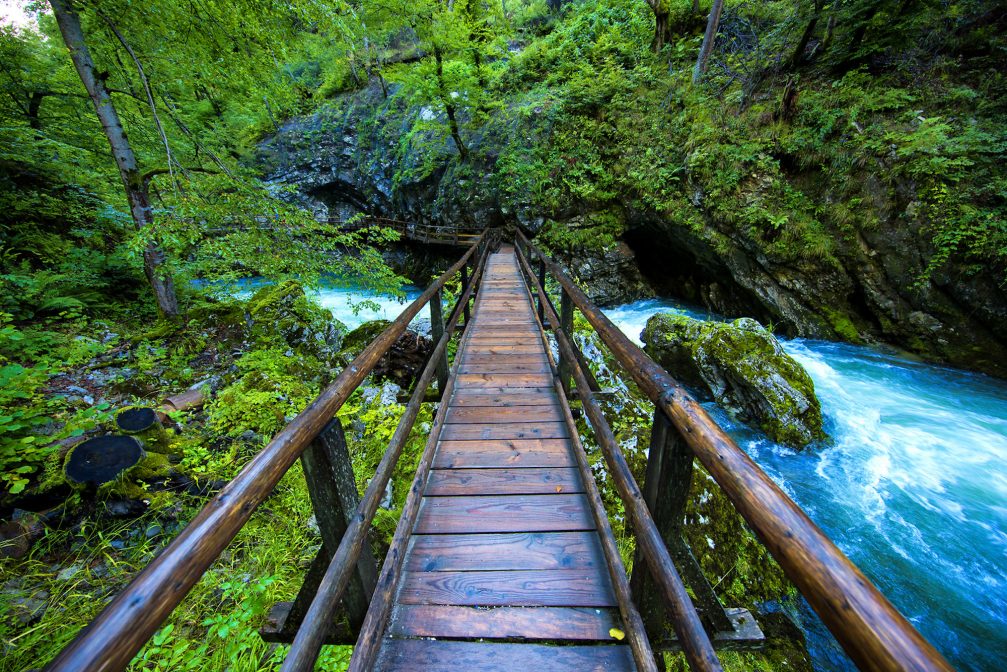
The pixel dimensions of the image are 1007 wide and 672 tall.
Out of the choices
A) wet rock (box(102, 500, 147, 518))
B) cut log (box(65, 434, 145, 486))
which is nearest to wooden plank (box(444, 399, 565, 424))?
wet rock (box(102, 500, 147, 518))

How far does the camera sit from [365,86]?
2266 cm

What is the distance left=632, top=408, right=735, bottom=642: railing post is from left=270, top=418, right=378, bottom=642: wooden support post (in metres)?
→ 1.17

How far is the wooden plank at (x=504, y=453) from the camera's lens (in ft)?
8.73

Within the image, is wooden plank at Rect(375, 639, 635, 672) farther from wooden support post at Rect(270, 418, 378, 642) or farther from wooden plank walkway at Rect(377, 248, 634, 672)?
wooden support post at Rect(270, 418, 378, 642)

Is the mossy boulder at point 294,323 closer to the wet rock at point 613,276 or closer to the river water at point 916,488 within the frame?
the river water at point 916,488

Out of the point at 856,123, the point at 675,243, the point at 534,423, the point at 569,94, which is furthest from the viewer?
the point at 569,94

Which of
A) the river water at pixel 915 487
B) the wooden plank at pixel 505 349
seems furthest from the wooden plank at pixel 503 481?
the river water at pixel 915 487

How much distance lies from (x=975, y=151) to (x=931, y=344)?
11.1 feet

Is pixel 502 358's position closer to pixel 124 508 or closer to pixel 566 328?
pixel 566 328

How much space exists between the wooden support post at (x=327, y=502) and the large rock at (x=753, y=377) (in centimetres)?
593

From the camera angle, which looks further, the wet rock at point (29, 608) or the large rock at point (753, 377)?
Result: the large rock at point (753, 377)

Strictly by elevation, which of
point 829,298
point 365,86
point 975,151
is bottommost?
point 829,298

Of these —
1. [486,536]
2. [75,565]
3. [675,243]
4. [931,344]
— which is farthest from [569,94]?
[75,565]

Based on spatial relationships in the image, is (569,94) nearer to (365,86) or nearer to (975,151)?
(975,151)
